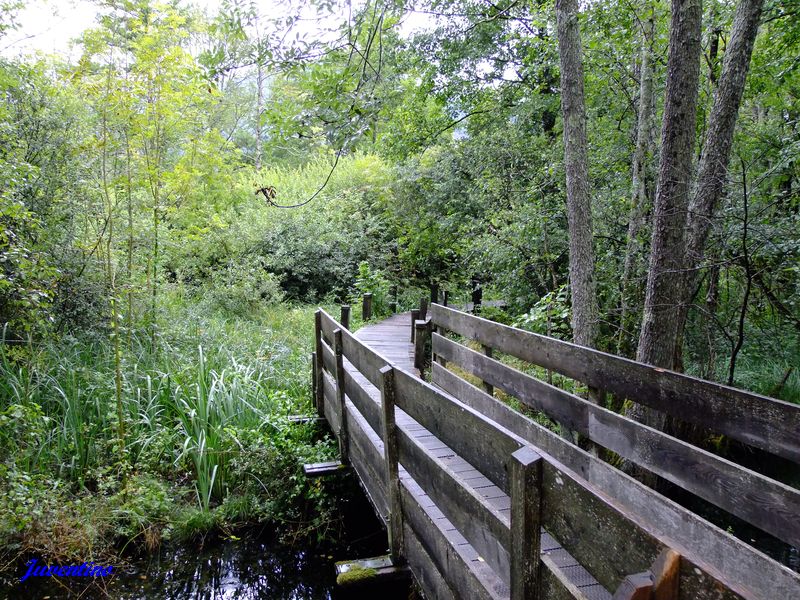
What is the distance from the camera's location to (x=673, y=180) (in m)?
4.30

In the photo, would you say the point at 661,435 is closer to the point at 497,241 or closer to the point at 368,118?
the point at 368,118

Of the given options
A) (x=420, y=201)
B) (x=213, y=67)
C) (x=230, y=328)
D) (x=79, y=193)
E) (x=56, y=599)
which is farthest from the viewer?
(x=420, y=201)

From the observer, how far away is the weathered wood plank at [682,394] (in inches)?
104

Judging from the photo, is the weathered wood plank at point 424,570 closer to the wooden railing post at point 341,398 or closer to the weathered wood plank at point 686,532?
the weathered wood plank at point 686,532

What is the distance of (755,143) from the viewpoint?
271 inches

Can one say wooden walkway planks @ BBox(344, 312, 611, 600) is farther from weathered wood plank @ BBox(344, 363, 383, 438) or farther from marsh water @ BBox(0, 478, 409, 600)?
marsh water @ BBox(0, 478, 409, 600)

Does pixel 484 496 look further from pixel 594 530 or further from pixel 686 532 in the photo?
pixel 594 530

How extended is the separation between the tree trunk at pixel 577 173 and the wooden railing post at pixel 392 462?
289 centimetres

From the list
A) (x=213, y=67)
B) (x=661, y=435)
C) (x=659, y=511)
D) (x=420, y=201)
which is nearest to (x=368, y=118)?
(x=213, y=67)

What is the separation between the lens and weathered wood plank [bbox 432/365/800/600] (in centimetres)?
143

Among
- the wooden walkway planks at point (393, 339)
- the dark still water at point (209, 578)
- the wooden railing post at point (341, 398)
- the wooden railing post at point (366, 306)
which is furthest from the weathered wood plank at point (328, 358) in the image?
the wooden railing post at point (366, 306)

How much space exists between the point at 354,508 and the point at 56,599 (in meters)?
2.51

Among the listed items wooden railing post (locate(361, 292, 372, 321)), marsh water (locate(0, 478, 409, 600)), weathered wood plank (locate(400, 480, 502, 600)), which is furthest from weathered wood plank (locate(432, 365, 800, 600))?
wooden railing post (locate(361, 292, 372, 321))

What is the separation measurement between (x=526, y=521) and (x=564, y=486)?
227mm
